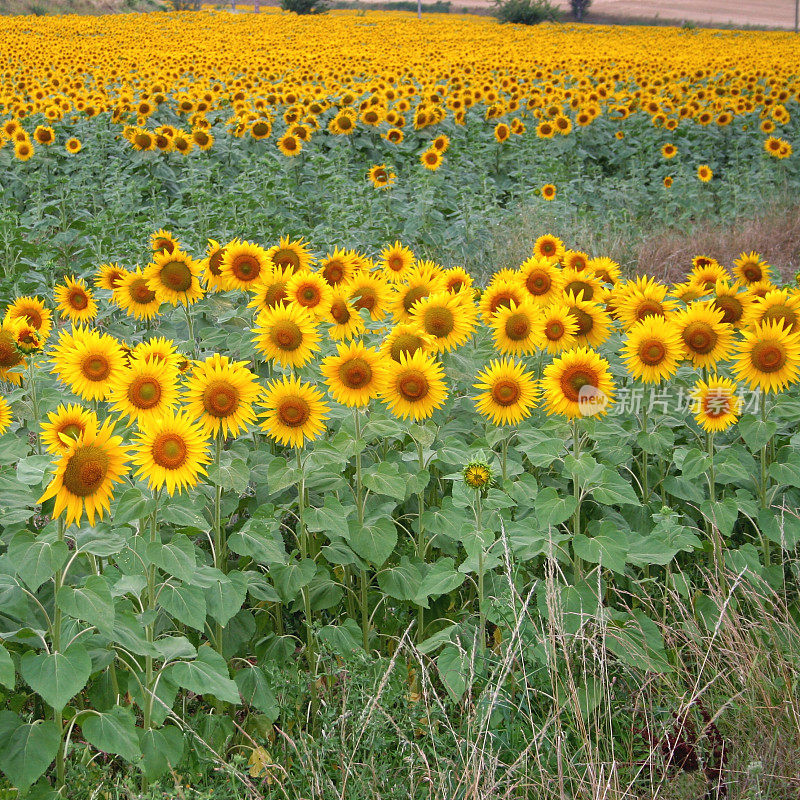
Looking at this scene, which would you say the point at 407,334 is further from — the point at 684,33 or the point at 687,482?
the point at 684,33

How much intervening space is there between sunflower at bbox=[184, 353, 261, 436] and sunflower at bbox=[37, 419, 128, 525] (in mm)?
586

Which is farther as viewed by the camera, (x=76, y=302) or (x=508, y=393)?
(x=76, y=302)

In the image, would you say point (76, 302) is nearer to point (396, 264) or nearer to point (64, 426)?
point (396, 264)

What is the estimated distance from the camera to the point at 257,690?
298 cm

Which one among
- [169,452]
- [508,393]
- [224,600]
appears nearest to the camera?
Result: [169,452]

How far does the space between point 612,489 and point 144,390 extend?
1769 millimetres

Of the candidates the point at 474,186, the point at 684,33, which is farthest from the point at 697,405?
the point at 684,33

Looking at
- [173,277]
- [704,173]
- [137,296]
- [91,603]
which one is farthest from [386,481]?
[704,173]

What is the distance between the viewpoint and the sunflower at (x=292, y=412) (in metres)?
3.14

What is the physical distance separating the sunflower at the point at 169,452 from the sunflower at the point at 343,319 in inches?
52.7

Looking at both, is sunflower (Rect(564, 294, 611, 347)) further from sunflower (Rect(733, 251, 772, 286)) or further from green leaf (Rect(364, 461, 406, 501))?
sunflower (Rect(733, 251, 772, 286))

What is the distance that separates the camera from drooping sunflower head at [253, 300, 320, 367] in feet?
11.1

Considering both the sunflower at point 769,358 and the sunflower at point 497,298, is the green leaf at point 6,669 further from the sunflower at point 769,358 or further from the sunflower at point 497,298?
the sunflower at point 769,358

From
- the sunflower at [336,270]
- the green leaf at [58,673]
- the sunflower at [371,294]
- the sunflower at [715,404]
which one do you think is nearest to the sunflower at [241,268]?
the sunflower at [336,270]
